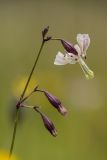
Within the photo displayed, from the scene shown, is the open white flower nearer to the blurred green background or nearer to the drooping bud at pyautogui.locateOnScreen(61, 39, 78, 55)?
the drooping bud at pyautogui.locateOnScreen(61, 39, 78, 55)

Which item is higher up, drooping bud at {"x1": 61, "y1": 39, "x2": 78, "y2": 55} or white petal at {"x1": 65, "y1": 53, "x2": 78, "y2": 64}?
drooping bud at {"x1": 61, "y1": 39, "x2": 78, "y2": 55}

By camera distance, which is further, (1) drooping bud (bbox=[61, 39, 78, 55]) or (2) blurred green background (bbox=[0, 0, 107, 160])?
(2) blurred green background (bbox=[0, 0, 107, 160])

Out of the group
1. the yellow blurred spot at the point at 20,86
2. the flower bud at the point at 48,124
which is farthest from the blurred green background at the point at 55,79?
the flower bud at the point at 48,124

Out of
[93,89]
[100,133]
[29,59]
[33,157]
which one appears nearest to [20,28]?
[29,59]

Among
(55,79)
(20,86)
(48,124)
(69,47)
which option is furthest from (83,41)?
(55,79)

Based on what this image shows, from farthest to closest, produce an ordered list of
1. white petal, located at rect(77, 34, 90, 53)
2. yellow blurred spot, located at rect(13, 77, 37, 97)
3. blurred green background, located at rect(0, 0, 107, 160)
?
yellow blurred spot, located at rect(13, 77, 37, 97), blurred green background, located at rect(0, 0, 107, 160), white petal, located at rect(77, 34, 90, 53)

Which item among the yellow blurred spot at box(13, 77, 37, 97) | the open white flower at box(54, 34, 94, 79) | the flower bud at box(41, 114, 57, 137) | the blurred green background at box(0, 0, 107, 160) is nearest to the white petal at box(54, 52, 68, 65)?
the open white flower at box(54, 34, 94, 79)

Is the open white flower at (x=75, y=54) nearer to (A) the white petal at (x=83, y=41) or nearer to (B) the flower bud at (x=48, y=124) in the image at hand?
(A) the white petal at (x=83, y=41)

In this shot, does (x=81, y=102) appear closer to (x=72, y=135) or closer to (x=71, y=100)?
(x=71, y=100)

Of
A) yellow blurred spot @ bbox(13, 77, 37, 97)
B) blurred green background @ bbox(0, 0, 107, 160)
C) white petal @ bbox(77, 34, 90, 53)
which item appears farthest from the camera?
yellow blurred spot @ bbox(13, 77, 37, 97)
